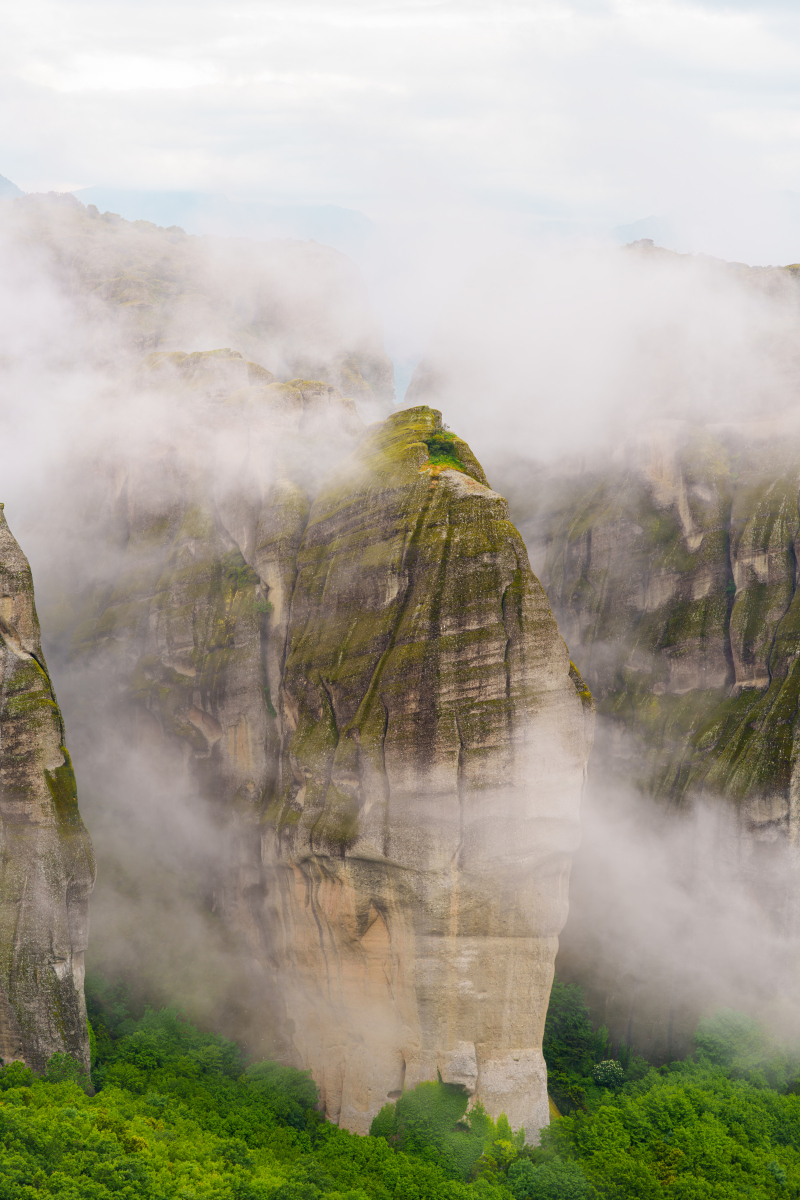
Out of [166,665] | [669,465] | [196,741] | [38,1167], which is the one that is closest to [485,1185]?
[38,1167]

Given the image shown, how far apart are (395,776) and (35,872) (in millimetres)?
16117

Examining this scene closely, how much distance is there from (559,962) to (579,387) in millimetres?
43866

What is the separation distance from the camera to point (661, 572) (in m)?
72.8

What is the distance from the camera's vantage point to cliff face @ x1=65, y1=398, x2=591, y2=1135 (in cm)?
4791

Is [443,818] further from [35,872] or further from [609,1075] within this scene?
[609,1075]

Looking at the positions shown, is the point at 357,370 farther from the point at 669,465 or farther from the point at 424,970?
the point at 424,970

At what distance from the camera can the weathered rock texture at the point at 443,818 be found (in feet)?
157

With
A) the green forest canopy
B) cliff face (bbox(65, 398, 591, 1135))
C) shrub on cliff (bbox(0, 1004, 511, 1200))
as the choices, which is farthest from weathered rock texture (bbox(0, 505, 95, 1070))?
cliff face (bbox(65, 398, 591, 1135))

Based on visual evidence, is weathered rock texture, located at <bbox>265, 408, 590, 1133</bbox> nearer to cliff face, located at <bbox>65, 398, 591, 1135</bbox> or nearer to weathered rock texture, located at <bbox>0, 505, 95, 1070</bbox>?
cliff face, located at <bbox>65, 398, 591, 1135</bbox>

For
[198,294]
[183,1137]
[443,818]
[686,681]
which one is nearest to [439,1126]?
[183,1137]

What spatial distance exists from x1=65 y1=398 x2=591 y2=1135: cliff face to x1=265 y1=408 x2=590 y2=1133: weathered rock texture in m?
0.09

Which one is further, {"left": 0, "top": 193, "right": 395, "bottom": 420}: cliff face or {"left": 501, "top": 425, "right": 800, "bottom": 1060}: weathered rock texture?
{"left": 0, "top": 193, "right": 395, "bottom": 420}: cliff face

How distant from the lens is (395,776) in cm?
4841

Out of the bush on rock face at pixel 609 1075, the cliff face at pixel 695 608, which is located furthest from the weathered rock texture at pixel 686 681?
the bush on rock face at pixel 609 1075
